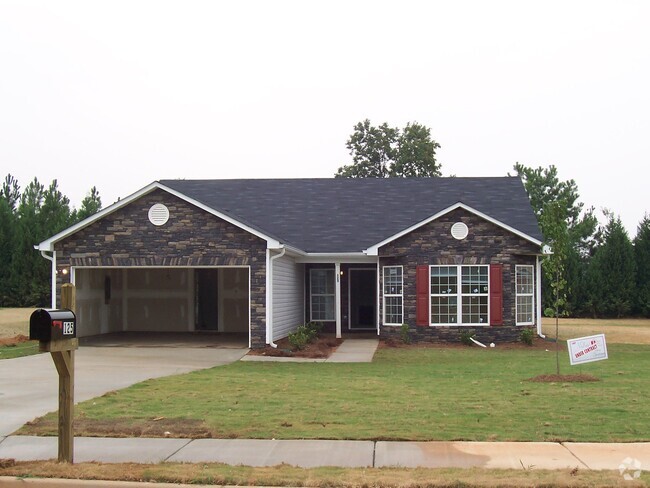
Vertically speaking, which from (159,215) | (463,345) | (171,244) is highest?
(159,215)

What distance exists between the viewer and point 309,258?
81.3ft

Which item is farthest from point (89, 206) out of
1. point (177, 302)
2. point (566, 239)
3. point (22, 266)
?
point (566, 239)

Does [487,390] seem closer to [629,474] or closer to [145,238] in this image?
[629,474]

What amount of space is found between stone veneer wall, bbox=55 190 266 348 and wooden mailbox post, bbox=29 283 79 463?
12.3 meters

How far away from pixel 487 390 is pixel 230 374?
512 cm

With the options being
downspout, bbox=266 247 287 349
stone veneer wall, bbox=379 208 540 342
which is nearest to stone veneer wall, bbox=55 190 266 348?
downspout, bbox=266 247 287 349

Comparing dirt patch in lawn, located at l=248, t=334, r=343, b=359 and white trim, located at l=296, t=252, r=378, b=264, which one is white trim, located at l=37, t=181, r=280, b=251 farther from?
white trim, located at l=296, t=252, r=378, b=264

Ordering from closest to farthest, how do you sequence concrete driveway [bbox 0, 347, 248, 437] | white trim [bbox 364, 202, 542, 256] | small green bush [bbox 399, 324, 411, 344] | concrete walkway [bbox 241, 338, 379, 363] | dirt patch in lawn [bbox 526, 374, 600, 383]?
concrete driveway [bbox 0, 347, 248, 437]
dirt patch in lawn [bbox 526, 374, 600, 383]
concrete walkway [bbox 241, 338, 379, 363]
white trim [bbox 364, 202, 542, 256]
small green bush [bbox 399, 324, 411, 344]

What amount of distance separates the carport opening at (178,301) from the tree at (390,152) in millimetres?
28330

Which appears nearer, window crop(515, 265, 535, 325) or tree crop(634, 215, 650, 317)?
window crop(515, 265, 535, 325)

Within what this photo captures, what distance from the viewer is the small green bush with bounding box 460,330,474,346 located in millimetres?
22062

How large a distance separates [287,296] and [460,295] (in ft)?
16.5

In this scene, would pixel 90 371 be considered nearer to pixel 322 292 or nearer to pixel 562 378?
pixel 562 378

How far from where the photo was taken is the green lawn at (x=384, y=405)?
909 centimetres
